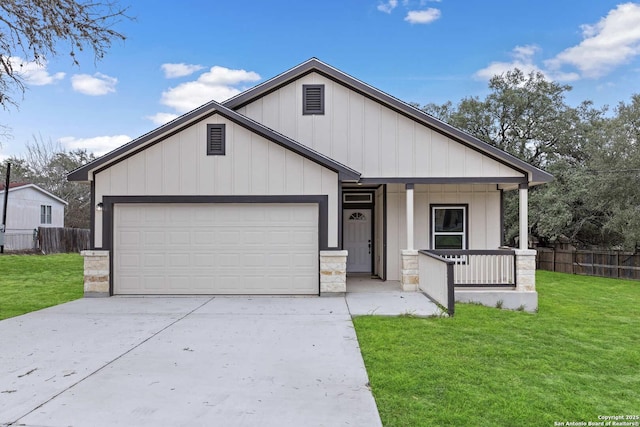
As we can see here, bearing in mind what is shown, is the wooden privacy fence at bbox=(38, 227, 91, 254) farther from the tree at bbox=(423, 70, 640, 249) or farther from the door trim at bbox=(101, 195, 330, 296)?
the tree at bbox=(423, 70, 640, 249)

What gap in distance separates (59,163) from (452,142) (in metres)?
42.0

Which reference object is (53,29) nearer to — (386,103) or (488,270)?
(386,103)

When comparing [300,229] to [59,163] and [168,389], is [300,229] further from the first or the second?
[59,163]

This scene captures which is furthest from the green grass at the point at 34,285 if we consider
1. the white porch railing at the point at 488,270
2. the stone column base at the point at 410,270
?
the white porch railing at the point at 488,270

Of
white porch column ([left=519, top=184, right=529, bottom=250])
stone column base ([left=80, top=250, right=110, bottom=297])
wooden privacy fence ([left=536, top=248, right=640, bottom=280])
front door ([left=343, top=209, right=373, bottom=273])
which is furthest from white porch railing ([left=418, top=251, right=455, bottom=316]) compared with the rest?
wooden privacy fence ([left=536, top=248, right=640, bottom=280])

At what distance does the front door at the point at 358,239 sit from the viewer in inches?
525

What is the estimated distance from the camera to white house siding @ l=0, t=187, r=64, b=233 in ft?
89.1

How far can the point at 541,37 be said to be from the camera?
2242cm

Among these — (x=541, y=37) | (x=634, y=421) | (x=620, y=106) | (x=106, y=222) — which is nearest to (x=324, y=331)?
(x=634, y=421)

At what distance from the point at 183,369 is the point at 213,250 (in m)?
5.08

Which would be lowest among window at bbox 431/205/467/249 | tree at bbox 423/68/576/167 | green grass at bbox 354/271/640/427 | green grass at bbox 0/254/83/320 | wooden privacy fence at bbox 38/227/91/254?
green grass at bbox 0/254/83/320

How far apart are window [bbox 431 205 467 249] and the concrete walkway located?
5011 mm

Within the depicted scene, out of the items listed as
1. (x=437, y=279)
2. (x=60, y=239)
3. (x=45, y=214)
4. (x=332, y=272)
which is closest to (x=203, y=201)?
(x=332, y=272)

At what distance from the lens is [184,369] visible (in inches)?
191
